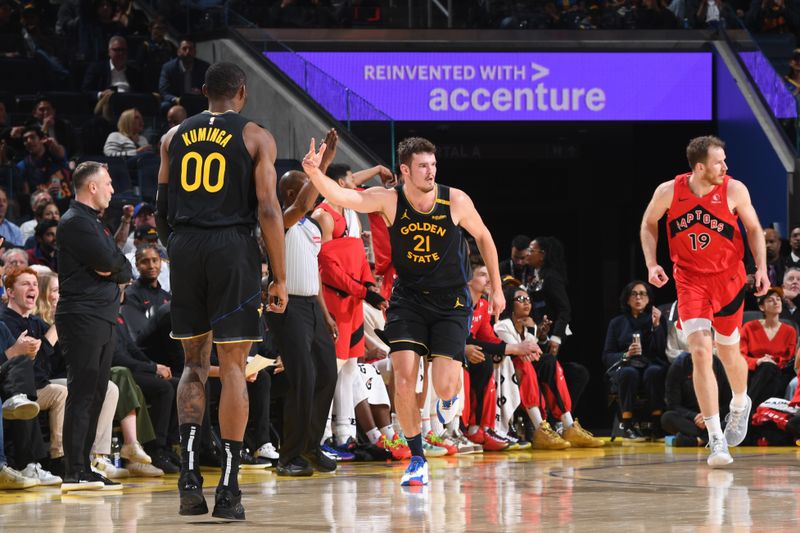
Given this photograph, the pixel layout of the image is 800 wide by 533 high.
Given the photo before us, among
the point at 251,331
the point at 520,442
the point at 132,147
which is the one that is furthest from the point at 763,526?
the point at 132,147

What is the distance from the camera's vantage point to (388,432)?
1033 centimetres

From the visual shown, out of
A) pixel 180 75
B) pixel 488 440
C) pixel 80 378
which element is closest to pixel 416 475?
pixel 80 378

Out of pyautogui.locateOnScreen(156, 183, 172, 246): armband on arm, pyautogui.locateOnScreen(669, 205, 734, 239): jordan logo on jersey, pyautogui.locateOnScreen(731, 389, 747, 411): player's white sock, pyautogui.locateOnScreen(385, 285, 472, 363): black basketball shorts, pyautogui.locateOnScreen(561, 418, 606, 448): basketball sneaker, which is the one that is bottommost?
pyautogui.locateOnScreen(561, 418, 606, 448): basketball sneaker

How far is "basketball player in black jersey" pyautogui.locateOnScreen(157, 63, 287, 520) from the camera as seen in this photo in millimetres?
5969

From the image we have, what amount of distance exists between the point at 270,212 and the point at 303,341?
244cm

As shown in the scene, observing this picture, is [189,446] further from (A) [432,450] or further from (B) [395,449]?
(A) [432,450]

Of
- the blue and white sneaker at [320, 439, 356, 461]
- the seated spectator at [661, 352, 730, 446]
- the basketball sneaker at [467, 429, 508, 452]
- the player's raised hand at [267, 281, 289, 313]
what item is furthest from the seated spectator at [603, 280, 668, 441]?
the player's raised hand at [267, 281, 289, 313]

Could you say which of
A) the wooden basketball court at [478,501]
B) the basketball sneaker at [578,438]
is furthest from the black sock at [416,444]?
the basketball sneaker at [578,438]

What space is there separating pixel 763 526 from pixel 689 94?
14.0 metres

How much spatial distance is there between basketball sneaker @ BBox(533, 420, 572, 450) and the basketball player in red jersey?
2.76 meters

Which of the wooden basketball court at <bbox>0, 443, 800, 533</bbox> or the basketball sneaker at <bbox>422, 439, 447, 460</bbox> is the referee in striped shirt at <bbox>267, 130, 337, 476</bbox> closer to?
the wooden basketball court at <bbox>0, 443, 800, 533</bbox>

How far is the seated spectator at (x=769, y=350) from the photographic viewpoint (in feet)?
39.4

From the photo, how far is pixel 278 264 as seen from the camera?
606 centimetres

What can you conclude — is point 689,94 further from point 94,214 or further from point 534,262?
point 94,214
